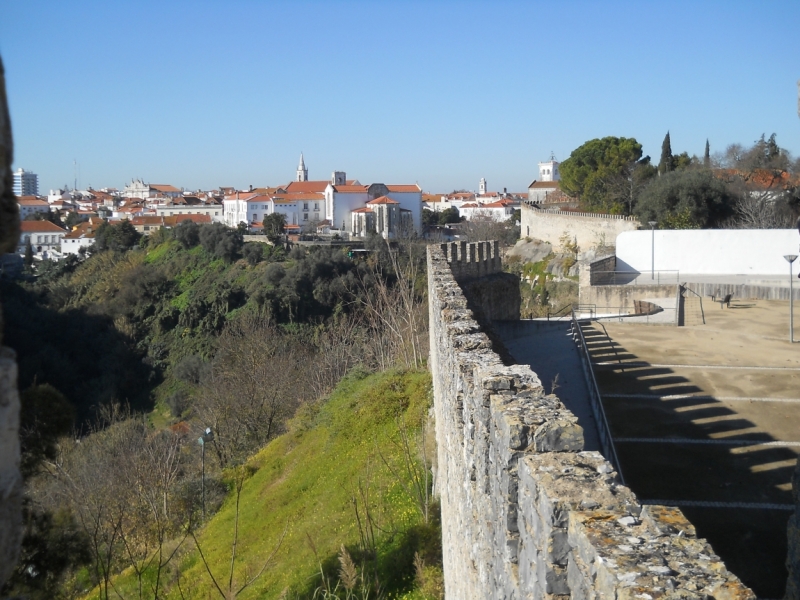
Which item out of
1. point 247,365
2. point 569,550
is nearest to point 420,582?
point 569,550

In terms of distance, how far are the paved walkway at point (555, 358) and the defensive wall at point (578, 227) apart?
18441mm

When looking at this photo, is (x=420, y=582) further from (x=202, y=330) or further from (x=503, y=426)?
(x=202, y=330)

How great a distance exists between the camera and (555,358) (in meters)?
14.5

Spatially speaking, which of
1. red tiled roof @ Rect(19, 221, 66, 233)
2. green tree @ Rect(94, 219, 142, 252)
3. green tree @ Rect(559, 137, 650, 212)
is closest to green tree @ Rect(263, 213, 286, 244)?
green tree @ Rect(94, 219, 142, 252)

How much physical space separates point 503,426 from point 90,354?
41.9 m

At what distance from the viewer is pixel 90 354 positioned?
40906 millimetres

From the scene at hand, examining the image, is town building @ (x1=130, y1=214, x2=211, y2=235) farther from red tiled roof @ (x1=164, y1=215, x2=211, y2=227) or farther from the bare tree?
the bare tree

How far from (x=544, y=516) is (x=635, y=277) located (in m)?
24.1

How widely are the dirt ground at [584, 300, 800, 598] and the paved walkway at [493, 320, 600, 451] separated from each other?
42 cm

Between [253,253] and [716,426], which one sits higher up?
[253,253]

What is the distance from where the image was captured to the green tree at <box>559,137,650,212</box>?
43612 mm

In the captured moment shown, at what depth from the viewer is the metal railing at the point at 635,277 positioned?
933 inches

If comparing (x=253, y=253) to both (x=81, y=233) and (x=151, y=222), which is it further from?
(x=151, y=222)

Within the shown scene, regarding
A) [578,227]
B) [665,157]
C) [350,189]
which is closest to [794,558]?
[578,227]
